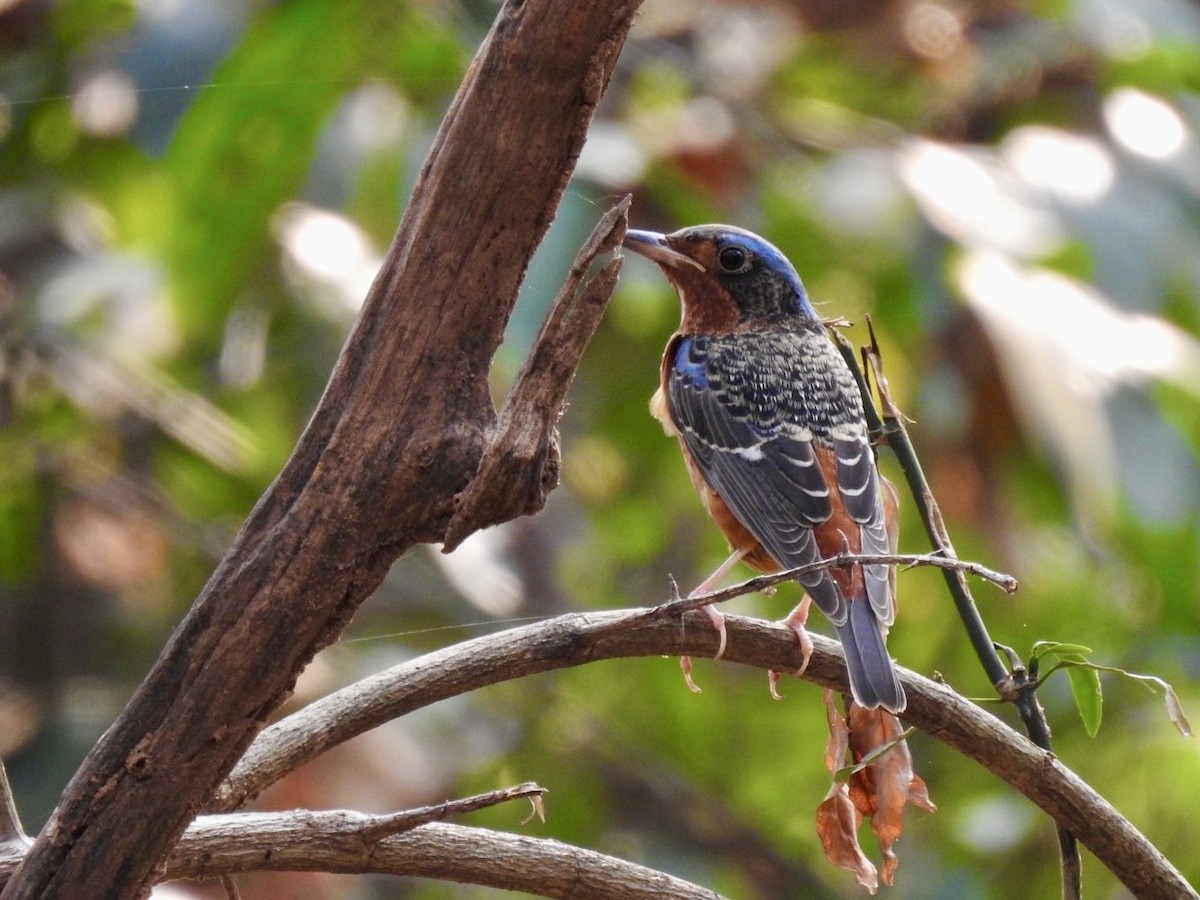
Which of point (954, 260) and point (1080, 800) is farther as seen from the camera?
point (954, 260)

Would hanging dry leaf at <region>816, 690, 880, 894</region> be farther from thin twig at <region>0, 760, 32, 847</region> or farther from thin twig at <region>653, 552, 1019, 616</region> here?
thin twig at <region>0, 760, 32, 847</region>

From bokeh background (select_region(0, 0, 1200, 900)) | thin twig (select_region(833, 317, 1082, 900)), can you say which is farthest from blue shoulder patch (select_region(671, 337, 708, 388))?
thin twig (select_region(833, 317, 1082, 900))

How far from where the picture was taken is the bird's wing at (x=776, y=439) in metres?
3.46

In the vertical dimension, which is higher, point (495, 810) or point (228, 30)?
point (228, 30)

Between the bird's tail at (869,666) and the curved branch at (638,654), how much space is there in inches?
1.3

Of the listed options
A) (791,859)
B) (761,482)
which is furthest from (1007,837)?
(761,482)

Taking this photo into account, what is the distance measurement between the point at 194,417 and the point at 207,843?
4.14 metres

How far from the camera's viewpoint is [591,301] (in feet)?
6.73

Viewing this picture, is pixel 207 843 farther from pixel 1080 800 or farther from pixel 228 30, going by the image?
pixel 228 30

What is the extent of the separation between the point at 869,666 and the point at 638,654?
0.43m

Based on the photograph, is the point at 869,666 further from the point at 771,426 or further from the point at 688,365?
the point at 688,365

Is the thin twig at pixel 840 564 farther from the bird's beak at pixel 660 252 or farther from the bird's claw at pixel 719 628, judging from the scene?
the bird's beak at pixel 660 252

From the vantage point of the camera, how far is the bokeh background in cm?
519

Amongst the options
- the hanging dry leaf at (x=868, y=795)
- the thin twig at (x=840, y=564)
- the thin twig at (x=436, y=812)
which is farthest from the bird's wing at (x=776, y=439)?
the thin twig at (x=436, y=812)
